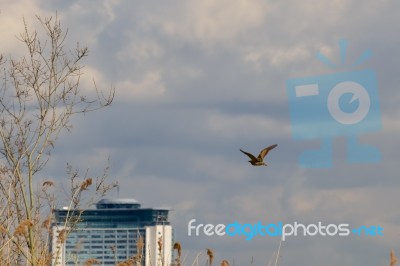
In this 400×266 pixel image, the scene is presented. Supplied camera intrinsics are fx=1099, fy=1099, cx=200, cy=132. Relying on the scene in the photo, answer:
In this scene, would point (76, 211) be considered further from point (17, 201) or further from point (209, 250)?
point (209, 250)

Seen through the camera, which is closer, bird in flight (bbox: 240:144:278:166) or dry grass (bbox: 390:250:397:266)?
dry grass (bbox: 390:250:397:266)

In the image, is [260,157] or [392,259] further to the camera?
[260,157]

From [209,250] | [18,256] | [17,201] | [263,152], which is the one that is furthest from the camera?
[17,201]

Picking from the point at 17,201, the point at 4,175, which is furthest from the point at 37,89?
the point at 17,201

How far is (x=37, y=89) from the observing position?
20391mm

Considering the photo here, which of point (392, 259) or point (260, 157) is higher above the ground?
point (260, 157)

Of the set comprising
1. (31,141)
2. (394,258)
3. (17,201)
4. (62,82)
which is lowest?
(394,258)

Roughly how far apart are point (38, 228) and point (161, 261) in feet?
16.5

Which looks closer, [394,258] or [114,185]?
[394,258]

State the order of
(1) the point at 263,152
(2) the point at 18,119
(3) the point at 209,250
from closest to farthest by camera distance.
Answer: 1. (3) the point at 209,250
2. (1) the point at 263,152
3. (2) the point at 18,119

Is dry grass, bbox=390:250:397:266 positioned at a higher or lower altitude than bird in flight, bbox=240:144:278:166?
lower

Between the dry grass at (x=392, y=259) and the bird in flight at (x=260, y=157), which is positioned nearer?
the dry grass at (x=392, y=259)

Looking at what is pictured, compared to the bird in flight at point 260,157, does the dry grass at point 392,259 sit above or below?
below

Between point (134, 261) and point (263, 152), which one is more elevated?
point (263, 152)
